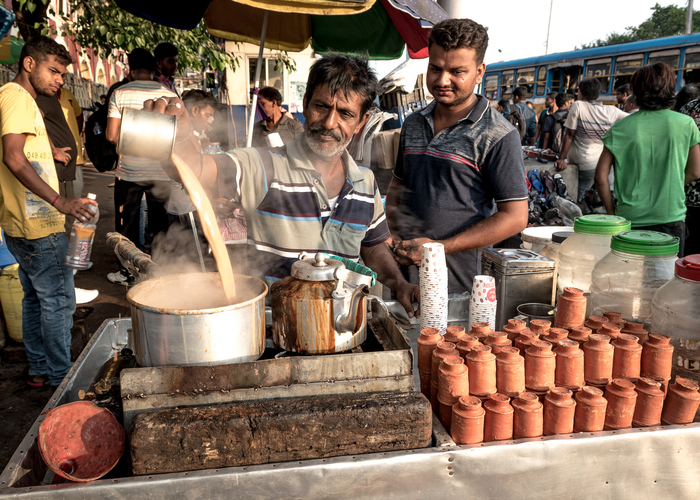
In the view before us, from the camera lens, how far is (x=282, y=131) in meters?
6.74

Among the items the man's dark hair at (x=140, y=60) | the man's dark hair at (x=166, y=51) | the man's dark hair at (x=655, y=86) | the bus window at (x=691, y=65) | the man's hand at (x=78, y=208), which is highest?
the bus window at (x=691, y=65)

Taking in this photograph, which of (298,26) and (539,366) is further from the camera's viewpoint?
(298,26)

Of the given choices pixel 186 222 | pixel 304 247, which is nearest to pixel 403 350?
pixel 304 247

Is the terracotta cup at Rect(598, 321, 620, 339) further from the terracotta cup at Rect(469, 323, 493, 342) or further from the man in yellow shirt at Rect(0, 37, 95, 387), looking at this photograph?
the man in yellow shirt at Rect(0, 37, 95, 387)

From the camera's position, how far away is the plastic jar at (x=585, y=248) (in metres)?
2.19

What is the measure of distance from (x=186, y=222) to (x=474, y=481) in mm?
3778

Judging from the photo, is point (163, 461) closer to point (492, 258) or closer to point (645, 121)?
point (492, 258)

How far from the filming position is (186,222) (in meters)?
4.48

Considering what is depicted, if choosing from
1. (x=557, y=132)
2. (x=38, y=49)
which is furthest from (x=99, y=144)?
(x=557, y=132)

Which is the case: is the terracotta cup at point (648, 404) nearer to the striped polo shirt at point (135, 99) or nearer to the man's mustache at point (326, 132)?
the man's mustache at point (326, 132)

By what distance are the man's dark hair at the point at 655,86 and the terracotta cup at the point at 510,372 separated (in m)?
3.52

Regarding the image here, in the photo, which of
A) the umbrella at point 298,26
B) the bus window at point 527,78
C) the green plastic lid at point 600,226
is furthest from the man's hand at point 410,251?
the bus window at point 527,78

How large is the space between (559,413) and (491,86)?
17.8m

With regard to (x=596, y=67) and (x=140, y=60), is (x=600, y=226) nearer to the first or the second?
(x=140, y=60)
